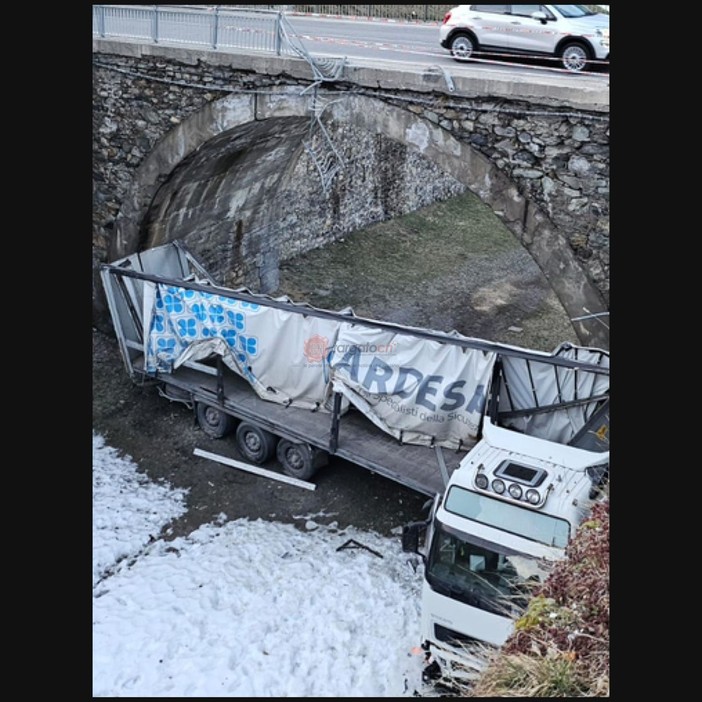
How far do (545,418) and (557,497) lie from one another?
2655mm

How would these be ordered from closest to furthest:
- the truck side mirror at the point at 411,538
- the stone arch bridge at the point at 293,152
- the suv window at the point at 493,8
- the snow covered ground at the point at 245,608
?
1. the truck side mirror at the point at 411,538
2. the snow covered ground at the point at 245,608
3. the stone arch bridge at the point at 293,152
4. the suv window at the point at 493,8

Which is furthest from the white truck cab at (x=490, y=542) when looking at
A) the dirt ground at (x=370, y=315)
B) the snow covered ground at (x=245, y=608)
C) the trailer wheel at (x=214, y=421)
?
the trailer wheel at (x=214, y=421)

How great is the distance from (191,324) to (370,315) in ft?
16.7

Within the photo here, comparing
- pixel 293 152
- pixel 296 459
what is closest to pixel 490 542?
pixel 296 459

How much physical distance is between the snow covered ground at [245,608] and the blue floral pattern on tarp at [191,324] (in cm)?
196

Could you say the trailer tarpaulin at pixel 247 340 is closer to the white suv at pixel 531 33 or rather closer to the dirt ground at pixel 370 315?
the dirt ground at pixel 370 315

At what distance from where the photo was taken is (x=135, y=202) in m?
12.9

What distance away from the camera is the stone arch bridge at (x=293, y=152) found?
9.17m

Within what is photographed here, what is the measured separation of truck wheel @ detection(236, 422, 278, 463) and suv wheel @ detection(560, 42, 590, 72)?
247 inches

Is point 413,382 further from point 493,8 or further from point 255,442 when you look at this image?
point 493,8

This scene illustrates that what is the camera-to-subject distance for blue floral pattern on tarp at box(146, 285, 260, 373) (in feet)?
34.5

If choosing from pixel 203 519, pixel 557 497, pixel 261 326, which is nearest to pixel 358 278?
pixel 261 326

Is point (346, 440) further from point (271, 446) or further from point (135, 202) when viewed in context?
point (135, 202)

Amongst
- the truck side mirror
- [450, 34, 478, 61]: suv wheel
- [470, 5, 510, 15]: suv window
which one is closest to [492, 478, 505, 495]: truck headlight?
the truck side mirror
